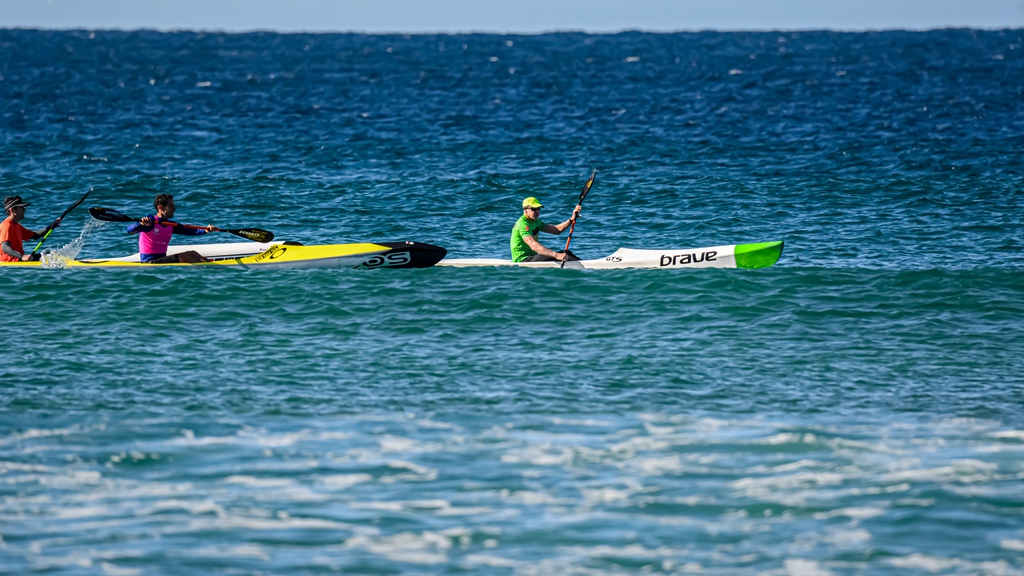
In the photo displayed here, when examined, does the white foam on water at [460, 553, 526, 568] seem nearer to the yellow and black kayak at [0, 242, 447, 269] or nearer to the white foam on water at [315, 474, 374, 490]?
the white foam on water at [315, 474, 374, 490]

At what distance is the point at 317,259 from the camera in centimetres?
1798

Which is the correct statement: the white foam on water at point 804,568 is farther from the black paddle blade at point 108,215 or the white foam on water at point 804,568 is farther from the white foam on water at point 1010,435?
the black paddle blade at point 108,215

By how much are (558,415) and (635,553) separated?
3082 millimetres

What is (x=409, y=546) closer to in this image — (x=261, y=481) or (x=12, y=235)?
(x=261, y=481)

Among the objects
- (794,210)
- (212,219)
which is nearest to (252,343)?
(212,219)

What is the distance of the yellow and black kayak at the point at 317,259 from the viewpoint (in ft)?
58.8

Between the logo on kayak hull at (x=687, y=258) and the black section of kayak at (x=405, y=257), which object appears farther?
the black section of kayak at (x=405, y=257)

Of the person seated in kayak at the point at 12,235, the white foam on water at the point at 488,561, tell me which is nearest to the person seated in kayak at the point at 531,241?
the person seated in kayak at the point at 12,235

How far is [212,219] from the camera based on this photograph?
24891mm

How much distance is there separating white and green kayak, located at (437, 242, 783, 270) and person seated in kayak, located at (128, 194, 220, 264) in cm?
567

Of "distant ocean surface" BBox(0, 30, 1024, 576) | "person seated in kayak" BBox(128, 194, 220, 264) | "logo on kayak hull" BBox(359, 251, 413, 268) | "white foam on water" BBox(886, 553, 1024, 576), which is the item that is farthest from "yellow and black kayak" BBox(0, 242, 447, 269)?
"white foam on water" BBox(886, 553, 1024, 576)

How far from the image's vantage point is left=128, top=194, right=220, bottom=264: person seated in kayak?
1781 cm

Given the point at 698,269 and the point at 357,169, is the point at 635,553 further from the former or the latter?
the point at 357,169

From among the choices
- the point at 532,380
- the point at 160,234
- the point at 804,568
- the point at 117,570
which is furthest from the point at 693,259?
the point at 117,570
